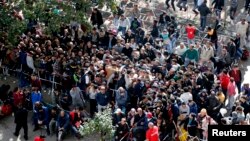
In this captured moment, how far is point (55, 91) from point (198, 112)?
226 inches

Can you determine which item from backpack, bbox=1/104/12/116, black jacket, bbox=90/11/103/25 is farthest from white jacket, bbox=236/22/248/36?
backpack, bbox=1/104/12/116

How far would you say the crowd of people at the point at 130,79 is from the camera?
68.4 feet

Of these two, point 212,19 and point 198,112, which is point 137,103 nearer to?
point 198,112

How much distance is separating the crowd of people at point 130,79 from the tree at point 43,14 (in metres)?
1.17

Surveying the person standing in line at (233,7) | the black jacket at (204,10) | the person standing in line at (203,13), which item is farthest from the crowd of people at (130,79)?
the person standing in line at (233,7)

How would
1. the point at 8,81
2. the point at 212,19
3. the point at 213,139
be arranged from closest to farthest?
1. the point at 213,139
2. the point at 8,81
3. the point at 212,19

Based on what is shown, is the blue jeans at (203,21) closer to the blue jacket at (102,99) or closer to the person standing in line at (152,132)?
the blue jacket at (102,99)

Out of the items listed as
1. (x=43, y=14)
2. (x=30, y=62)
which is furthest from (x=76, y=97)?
(x=43, y=14)

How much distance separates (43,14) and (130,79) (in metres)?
4.24

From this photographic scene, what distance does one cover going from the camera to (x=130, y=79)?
2258cm

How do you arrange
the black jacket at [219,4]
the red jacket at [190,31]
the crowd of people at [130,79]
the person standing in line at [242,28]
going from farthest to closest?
the black jacket at [219,4], the red jacket at [190,31], the person standing in line at [242,28], the crowd of people at [130,79]

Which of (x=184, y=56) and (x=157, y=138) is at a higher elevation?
(x=184, y=56)

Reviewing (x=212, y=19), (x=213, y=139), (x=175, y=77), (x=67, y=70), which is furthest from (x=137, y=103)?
(x=212, y=19)

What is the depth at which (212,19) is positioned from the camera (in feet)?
94.1
